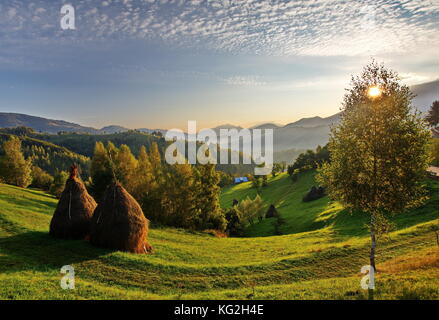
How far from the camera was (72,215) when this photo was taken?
914 inches

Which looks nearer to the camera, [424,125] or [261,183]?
[424,125]

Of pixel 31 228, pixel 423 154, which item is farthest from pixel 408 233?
pixel 31 228

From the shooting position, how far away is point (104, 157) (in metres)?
54.0

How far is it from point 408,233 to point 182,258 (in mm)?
25411

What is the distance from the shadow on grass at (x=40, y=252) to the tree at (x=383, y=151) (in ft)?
67.9

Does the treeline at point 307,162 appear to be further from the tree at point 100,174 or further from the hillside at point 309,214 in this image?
the tree at point 100,174

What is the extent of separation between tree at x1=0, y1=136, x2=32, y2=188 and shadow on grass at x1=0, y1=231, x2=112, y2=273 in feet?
201

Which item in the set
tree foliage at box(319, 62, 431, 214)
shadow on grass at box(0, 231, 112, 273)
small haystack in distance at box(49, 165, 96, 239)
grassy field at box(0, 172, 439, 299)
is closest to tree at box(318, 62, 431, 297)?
tree foliage at box(319, 62, 431, 214)

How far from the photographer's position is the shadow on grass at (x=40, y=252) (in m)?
17.0

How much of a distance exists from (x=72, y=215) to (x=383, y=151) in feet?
88.9

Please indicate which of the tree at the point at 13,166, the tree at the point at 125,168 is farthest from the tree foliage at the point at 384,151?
the tree at the point at 13,166

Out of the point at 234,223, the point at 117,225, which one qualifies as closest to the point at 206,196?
the point at 234,223
